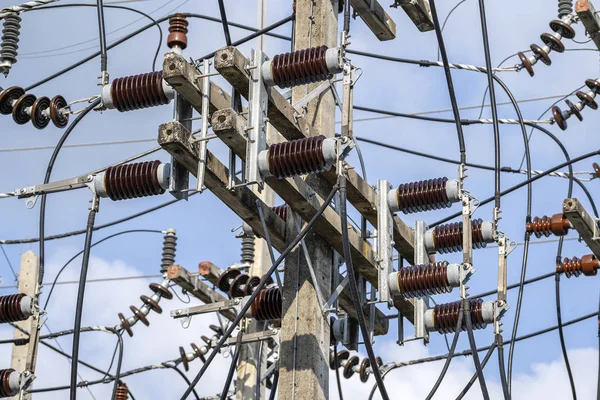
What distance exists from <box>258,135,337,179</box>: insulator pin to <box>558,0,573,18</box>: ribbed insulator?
4318 mm

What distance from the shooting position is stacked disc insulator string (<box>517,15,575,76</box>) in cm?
1220

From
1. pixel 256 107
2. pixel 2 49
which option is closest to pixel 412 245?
pixel 256 107

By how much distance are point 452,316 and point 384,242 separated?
711 mm

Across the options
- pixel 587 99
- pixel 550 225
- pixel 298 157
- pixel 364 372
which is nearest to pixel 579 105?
pixel 587 99

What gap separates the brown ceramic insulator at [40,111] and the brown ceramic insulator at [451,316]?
3.02 meters

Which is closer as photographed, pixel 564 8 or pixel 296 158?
pixel 296 158

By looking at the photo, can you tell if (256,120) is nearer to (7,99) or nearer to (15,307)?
(7,99)

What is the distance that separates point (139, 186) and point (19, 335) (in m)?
5.44

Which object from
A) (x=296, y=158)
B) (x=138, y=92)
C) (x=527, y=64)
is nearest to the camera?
(x=296, y=158)

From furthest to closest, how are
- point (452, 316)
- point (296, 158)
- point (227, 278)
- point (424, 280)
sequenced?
point (227, 278), point (452, 316), point (424, 280), point (296, 158)

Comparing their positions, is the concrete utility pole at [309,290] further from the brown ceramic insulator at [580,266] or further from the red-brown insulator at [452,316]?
the brown ceramic insulator at [580,266]

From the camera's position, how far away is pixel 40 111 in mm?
10078

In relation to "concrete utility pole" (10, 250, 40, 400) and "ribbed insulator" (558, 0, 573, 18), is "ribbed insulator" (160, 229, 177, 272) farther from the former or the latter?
"ribbed insulator" (558, 0, 573, 18)

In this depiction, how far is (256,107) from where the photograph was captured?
345 inches
